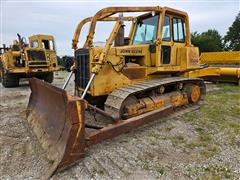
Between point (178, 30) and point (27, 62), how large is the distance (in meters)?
7.38

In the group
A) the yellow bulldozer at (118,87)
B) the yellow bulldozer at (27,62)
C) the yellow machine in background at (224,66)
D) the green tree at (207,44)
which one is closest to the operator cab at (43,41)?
the yellow bulldozer at (27,62)

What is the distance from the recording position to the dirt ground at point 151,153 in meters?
2.72

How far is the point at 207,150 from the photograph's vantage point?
3328mm

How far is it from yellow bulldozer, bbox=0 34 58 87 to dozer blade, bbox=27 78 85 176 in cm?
674

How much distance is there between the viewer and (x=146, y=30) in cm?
531

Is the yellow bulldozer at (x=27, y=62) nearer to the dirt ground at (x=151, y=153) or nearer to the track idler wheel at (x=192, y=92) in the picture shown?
the dirt ground at (x=151, y=153)

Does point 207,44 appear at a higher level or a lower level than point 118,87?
higher

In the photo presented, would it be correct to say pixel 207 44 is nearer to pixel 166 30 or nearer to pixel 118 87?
pixel 166 30

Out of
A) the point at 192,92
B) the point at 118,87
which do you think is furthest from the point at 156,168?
the point at 192,92

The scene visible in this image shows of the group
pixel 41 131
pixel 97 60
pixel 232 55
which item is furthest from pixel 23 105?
pixel 232 55

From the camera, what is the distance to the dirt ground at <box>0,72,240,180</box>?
8.93 ft

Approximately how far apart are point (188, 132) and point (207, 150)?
767mm

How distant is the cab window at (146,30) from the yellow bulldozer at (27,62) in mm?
6418

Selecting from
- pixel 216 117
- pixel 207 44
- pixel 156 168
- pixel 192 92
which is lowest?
pixel 156 168
